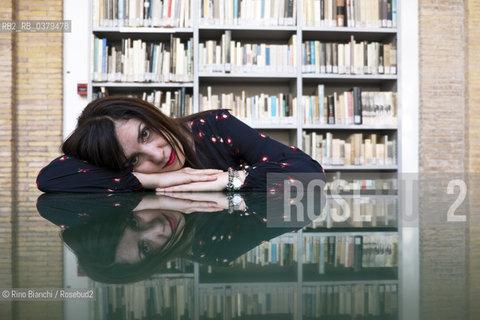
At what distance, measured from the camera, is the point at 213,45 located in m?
3.49

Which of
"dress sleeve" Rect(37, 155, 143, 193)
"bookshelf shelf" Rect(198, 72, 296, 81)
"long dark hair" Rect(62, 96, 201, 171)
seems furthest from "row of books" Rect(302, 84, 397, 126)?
"dress sleeve" Rect(37, 155, 143, 193)

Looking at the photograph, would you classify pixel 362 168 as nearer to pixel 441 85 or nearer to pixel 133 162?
pixel 441 85

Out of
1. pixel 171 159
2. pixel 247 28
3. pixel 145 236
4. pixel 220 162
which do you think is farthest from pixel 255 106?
pixel 145 236

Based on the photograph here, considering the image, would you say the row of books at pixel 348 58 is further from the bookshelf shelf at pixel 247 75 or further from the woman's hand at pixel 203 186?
the woman's hand at pixel 203 186

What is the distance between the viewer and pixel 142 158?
1403mm

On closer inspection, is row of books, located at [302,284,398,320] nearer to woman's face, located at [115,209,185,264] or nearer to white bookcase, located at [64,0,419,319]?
woman's face, located at [115,209,185,264]

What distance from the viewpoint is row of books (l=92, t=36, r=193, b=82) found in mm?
3453

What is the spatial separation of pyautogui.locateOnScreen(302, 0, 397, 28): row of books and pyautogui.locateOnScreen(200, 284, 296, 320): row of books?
12.1 feet

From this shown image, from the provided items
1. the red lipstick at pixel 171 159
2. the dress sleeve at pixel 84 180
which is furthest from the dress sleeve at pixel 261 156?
the dress sleeve at pixel 84 180

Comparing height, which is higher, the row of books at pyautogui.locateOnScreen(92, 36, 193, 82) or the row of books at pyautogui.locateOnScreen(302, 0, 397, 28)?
the row of books at pyautogui.locateOnScreen(302, 0, 397, 28)

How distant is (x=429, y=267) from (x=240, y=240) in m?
0.14

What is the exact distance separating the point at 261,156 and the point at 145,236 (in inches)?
49.1

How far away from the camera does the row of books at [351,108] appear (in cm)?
356

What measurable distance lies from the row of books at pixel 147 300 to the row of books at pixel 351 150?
11.2 ft
